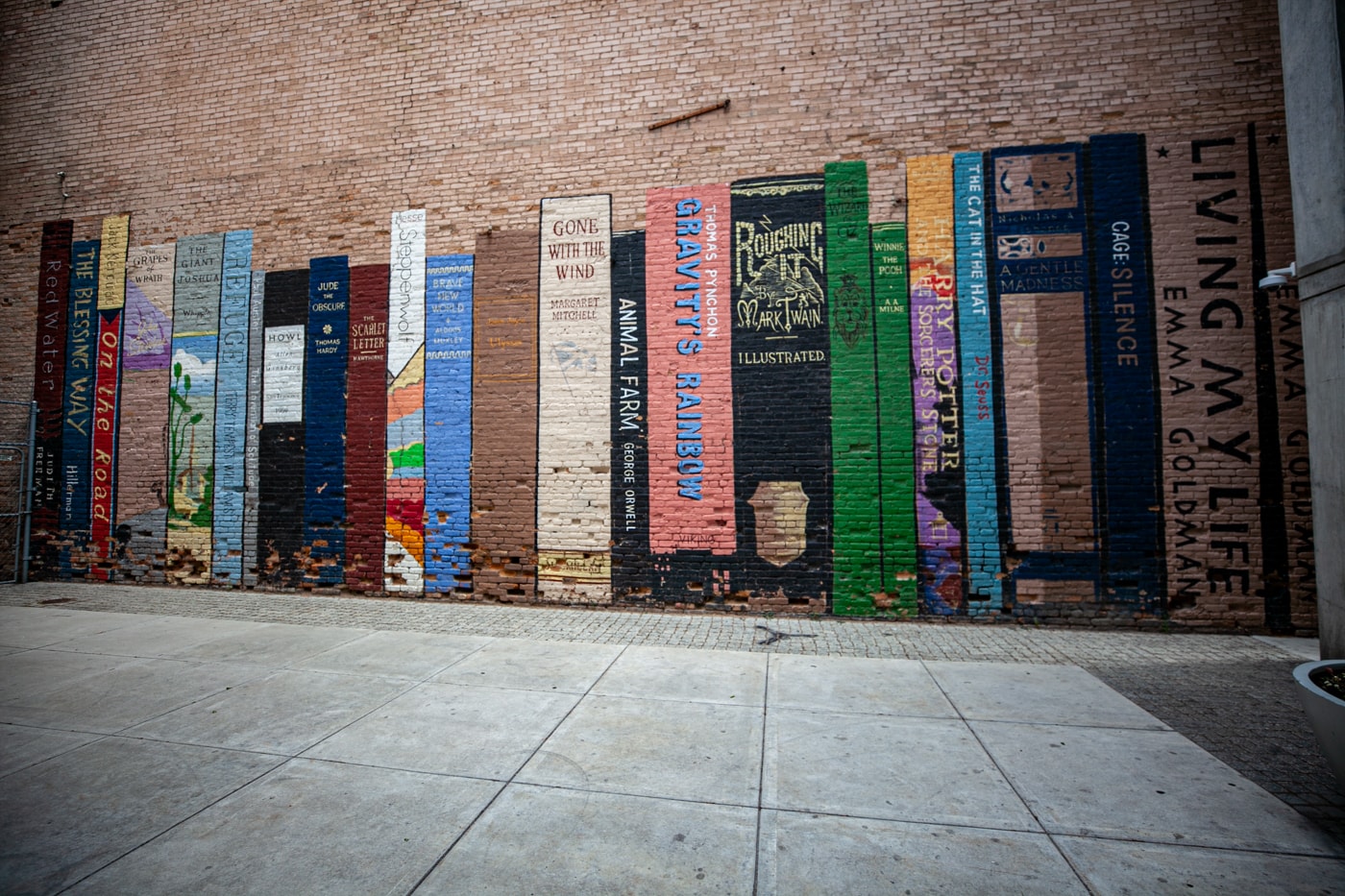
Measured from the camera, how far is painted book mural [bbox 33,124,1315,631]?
6.06 metres

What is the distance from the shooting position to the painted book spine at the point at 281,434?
7.61m

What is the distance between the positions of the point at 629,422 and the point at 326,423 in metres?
3.94

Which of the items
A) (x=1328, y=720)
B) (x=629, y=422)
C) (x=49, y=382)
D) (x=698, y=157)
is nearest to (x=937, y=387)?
(x=629, y=422)

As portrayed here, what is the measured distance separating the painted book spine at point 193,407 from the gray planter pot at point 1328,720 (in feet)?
33.6

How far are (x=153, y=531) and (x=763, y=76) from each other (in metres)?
9.60

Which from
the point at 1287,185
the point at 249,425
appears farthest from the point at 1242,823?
the point at 249,425

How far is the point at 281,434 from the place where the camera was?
25.3 feet

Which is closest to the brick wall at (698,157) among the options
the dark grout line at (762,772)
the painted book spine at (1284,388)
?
the painted book spine at (1284,388)

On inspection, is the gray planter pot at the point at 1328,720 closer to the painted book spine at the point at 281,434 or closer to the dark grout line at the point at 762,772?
the dark grout line at the point at 762,772

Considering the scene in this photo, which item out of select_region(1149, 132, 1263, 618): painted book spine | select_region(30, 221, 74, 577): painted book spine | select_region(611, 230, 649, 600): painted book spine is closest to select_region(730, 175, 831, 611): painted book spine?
select_region(611, 230, 649, 600): painted book spine

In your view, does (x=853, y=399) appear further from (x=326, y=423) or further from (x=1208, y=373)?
(x=326, y=423)

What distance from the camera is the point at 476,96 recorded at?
743 centimetres

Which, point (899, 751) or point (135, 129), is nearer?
point (899, 751)

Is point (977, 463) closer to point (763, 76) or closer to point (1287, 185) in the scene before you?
point (1287, 185)
